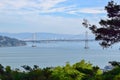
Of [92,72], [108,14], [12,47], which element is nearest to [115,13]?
[108,14]

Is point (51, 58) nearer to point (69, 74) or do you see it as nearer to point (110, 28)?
point (110, 28)

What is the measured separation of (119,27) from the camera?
568 inches

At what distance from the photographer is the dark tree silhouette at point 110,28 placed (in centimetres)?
1444

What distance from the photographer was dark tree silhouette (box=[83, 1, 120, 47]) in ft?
47.4

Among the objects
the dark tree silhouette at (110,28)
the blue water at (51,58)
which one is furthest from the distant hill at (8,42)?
the dark tree silhouette at (110,28)

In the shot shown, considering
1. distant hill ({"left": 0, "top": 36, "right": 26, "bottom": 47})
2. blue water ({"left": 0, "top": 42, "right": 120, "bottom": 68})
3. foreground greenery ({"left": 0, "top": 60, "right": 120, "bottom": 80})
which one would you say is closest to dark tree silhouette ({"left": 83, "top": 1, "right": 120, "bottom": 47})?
foreground greenery ({"left": 0, "top": 60, "right": 120, "bottom": 80})

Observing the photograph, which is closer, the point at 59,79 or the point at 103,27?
the point at 59,79

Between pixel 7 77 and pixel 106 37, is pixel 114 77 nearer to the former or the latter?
pixel 7 77

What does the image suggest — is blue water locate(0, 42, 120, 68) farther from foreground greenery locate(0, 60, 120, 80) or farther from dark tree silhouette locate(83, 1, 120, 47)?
foreground greenery locate(0, 60, 120, 80)

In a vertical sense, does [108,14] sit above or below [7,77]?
above

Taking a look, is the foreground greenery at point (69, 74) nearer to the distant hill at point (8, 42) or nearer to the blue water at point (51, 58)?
the blue water at point (51, 58)

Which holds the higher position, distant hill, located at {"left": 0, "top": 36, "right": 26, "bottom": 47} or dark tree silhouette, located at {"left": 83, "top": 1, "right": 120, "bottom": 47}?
dark tree silhouette, located at {"left": 83, "top": 1, "right": 120, "bottom": 47}

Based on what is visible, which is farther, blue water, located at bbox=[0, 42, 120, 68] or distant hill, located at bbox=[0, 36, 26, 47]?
distant hill, located at bbox=[0, 36, 26, 47]

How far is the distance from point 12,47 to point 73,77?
15526 cm
